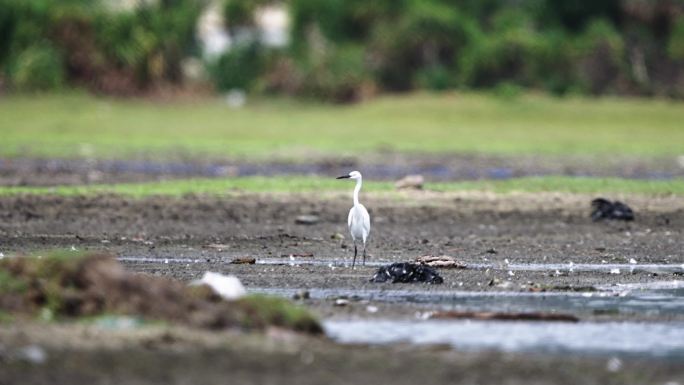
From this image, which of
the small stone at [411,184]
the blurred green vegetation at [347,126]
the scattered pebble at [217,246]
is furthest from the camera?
the blurred green vegetation at [347,126]

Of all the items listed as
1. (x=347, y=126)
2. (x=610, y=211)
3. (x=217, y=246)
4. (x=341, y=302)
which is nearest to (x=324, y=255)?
(x=217, y=246)

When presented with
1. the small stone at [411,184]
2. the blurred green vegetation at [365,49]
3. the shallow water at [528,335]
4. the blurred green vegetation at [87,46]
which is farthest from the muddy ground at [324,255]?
the blurred green vegetation at [87,46]

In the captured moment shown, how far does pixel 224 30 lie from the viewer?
45.4 m

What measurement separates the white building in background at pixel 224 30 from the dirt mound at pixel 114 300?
103 ft

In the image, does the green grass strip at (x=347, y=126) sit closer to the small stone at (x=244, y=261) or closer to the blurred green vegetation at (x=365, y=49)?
the blurred green vegetation at (x=365, y=49)

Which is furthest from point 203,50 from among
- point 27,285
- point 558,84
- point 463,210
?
point 27,285

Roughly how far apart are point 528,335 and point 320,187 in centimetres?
1323

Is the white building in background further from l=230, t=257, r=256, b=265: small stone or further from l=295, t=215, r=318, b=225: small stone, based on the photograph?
l=230, t=257, r=256, b=265: small stone

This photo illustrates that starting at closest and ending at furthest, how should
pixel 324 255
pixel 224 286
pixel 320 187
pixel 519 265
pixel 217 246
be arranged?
pixel 224 286 → pixel 519 265 → pixel 324 255 → pixel 217 246 → pixel 320 187

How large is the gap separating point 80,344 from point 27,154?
21.6 metres

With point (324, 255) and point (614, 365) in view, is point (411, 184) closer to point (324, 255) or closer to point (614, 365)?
point (324, 255)

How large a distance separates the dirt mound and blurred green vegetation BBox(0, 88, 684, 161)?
2076 cm

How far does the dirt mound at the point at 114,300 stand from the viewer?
11.8 metres

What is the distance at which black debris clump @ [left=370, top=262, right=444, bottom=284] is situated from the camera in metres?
15.5
